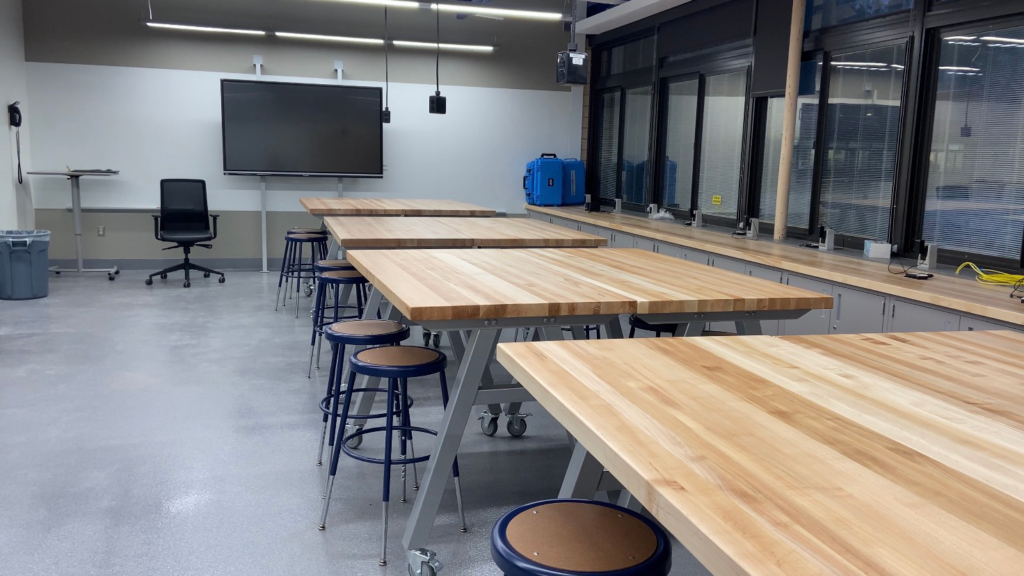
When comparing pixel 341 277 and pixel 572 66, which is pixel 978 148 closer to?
pixel 572 66

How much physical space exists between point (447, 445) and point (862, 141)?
12.3 ft

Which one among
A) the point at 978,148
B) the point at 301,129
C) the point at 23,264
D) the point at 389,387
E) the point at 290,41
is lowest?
the point at 23,264

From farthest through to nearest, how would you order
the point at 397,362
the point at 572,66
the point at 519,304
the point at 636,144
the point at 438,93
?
the point at 636,144
the point at 438,93
the point at 572,66
the point at 397,362
the point at 519,304

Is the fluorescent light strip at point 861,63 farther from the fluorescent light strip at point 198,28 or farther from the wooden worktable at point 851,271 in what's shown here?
the fluorescent light strip at point 198,28

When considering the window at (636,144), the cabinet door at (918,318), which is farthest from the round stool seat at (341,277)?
the window at (636,144)

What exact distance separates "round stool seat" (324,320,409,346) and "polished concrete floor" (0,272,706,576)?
0.59 m

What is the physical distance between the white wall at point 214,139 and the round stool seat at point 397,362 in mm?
6230

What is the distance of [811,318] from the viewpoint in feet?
13.7

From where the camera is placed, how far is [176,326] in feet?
19.2

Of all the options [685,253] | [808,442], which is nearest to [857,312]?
[685,253]

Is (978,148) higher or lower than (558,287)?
higher

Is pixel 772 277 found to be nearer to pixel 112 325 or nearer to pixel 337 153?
pixel 112 325

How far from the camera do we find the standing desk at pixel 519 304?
228cm

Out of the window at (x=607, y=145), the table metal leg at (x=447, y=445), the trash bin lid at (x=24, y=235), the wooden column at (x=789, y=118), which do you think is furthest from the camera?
the window at (x=607, y=145)
